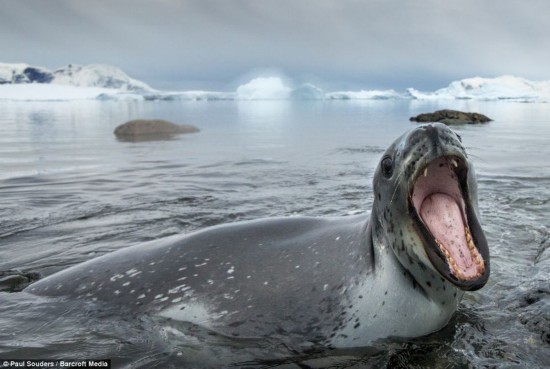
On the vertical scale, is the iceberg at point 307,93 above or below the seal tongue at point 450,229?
above

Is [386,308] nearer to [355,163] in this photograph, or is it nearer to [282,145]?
[355,163]

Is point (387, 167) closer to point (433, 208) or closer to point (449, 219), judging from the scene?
point (433, 208)

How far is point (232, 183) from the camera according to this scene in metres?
10.6

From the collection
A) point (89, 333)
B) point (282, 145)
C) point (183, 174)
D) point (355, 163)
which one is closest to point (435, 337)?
point (89, 333)

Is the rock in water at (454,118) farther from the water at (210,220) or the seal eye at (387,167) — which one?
the seal eye at (387,167)

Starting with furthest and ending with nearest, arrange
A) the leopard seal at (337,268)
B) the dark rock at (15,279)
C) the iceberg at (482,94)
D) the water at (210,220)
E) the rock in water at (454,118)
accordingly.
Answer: the iceberg at (482,94), the rock in water at (454,118), the dark rock at (15,279), the water at (210,220), the leopard seal at (337,268)

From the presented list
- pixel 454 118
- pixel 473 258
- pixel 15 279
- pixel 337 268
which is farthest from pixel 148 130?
pixel 473 258

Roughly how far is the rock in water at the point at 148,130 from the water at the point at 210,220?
11.9 ft

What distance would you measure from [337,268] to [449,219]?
87 centimetres

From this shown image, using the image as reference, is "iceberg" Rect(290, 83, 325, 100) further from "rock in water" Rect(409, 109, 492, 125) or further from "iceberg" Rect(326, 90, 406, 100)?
"rock in water" Rect(409, 109, 492, 125)

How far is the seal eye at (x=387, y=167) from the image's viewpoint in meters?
3.30

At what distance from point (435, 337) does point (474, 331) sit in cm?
38

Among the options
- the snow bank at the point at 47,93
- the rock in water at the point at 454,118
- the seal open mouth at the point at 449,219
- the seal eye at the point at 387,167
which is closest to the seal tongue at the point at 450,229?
the seal open mouth at the point at 449,219

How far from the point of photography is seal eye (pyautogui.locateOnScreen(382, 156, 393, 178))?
130 inches
